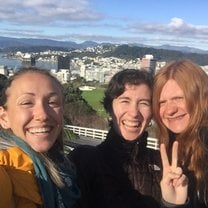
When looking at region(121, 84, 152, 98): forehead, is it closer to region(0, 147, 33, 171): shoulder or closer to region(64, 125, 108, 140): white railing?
region(0, 147, 33, 171): shoulder

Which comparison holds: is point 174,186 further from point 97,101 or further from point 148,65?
point 97,101

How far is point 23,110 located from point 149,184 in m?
1.13

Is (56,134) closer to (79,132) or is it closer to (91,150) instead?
(91,150)

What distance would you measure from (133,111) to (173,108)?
0.88ft

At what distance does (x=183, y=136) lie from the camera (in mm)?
2990

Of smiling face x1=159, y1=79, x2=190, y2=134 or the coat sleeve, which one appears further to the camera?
smiling face x1=159, y1=79, x2=190, y2=134

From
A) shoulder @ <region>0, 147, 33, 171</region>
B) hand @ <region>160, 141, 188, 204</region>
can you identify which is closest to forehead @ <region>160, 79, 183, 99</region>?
hand @ <region>160, 141, 188, 204</region>

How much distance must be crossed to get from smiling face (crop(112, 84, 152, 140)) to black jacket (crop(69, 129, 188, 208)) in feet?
0.23

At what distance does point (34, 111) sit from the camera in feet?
7.45

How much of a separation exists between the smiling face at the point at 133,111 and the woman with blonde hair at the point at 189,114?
0.21ft

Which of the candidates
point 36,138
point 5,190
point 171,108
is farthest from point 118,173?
point 5,190

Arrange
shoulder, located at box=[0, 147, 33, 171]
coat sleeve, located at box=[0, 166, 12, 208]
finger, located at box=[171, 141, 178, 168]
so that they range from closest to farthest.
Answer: coat sleeve, located at box=[0, 166, 12, 208] < shoulder, located at box=[0, 147, 33, 171] < finger, located at box=[171, 141, 178, 168]

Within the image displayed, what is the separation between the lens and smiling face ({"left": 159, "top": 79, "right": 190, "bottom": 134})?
295 centimetres

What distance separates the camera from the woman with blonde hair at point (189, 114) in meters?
2.92
